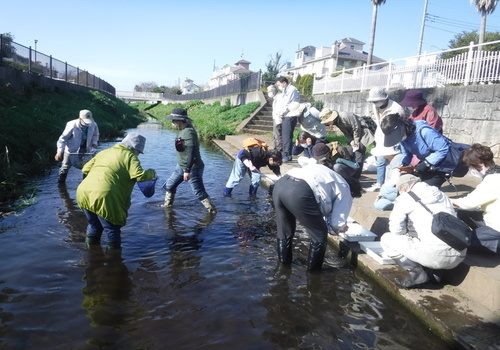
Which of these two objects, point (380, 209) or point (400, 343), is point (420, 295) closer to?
point (400, 343)

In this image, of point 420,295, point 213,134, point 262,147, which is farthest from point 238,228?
point 213,134

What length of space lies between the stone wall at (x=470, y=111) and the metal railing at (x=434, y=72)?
518 mm

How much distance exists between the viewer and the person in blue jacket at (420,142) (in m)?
4.87

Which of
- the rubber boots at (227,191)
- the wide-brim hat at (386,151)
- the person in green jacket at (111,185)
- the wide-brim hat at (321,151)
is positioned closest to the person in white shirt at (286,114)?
the rubber boots at (227,191)

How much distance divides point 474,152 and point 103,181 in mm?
4088

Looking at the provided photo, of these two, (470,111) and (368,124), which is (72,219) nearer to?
(368,124)

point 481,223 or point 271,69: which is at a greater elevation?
point 271,69

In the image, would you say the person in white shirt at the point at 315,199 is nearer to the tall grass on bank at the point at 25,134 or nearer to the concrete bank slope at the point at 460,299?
the concrete bank slope at the point at 460,299

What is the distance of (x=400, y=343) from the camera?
3180mm

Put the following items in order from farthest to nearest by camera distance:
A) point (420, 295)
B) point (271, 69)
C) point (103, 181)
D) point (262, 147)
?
point (271, 69) → point (262, 147) → point (103, 181) → point (420, 295)

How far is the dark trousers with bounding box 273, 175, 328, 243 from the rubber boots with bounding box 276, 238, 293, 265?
0.28 meters

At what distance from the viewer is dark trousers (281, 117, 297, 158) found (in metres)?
8.99

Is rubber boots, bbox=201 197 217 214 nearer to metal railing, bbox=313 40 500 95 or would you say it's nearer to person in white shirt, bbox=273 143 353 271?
person in white shirt, bbox=273 143 353 271

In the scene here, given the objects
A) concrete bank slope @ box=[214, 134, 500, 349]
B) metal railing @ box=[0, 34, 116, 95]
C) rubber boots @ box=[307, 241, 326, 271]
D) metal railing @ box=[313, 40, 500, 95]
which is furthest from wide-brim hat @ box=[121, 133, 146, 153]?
metal railing @ box=[0, 34, 116, 95]
